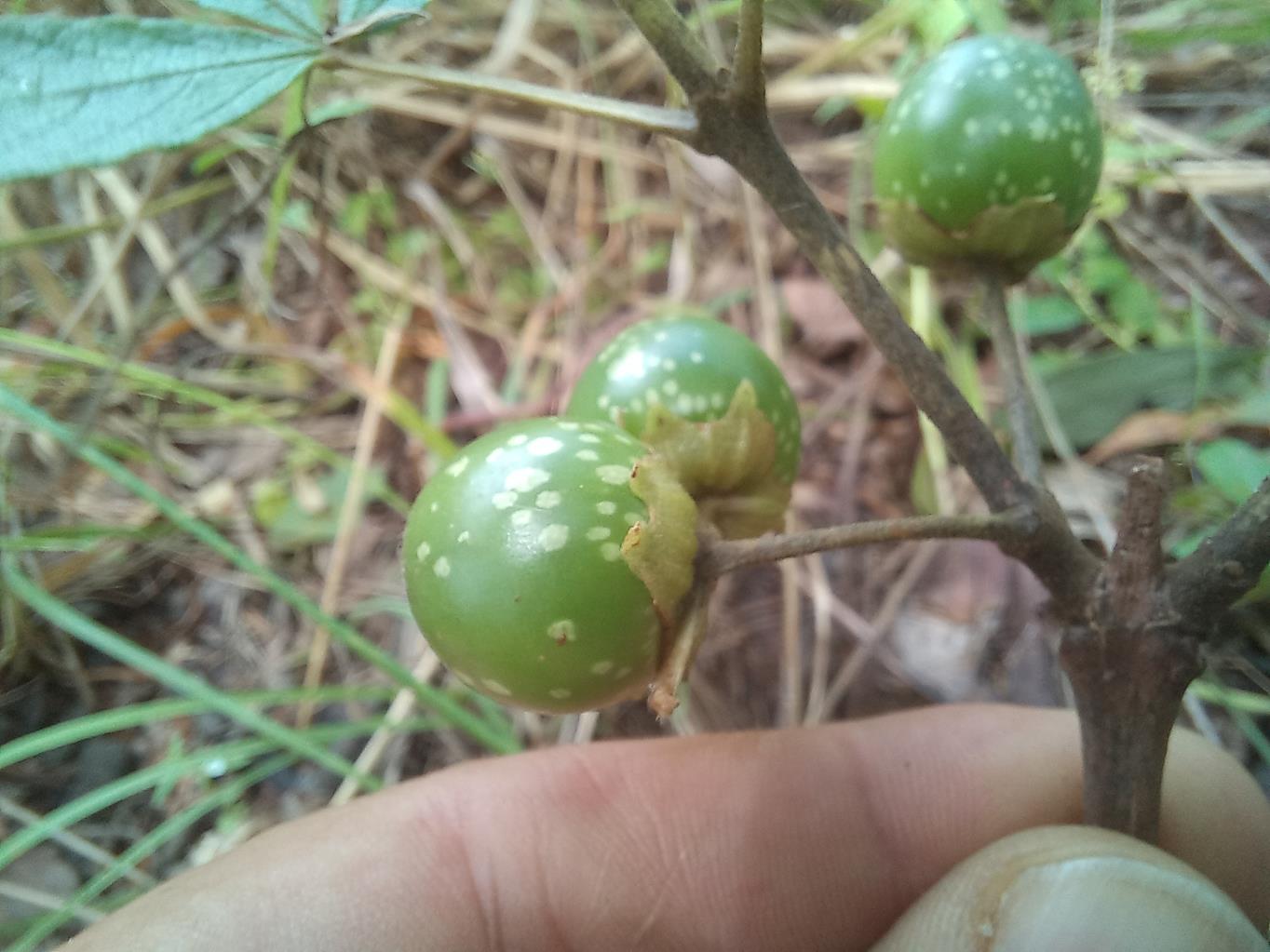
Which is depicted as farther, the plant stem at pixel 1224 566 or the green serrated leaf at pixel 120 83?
the plant stem at pixel 1224 566

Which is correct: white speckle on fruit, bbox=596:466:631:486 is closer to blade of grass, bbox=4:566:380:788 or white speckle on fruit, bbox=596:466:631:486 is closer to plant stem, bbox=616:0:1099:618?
plant stem, bbox=616:0:1099:618

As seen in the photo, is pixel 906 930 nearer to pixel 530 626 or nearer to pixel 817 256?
pixel 530 626

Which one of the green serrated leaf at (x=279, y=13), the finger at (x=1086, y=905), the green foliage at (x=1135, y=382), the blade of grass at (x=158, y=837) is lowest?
the blade of grass at (x=158, y=837)

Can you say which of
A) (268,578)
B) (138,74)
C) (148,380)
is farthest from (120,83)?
(148,380)

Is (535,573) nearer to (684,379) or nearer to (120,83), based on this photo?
(684,379)

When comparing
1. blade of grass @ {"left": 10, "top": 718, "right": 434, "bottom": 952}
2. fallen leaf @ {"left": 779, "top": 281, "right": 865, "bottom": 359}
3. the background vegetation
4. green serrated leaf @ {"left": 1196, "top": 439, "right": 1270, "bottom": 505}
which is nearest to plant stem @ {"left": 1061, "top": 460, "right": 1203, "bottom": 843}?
the background vegetation

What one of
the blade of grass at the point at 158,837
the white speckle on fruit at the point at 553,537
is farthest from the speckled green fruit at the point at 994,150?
the blade of grass at the point at 158,837

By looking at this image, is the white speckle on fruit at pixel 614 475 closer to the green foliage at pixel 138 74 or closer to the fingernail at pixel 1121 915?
the green foliage at pixel 138 74

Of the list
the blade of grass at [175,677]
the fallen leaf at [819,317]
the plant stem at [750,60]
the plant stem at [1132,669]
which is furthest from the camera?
the fallen leaf at [819,317]
